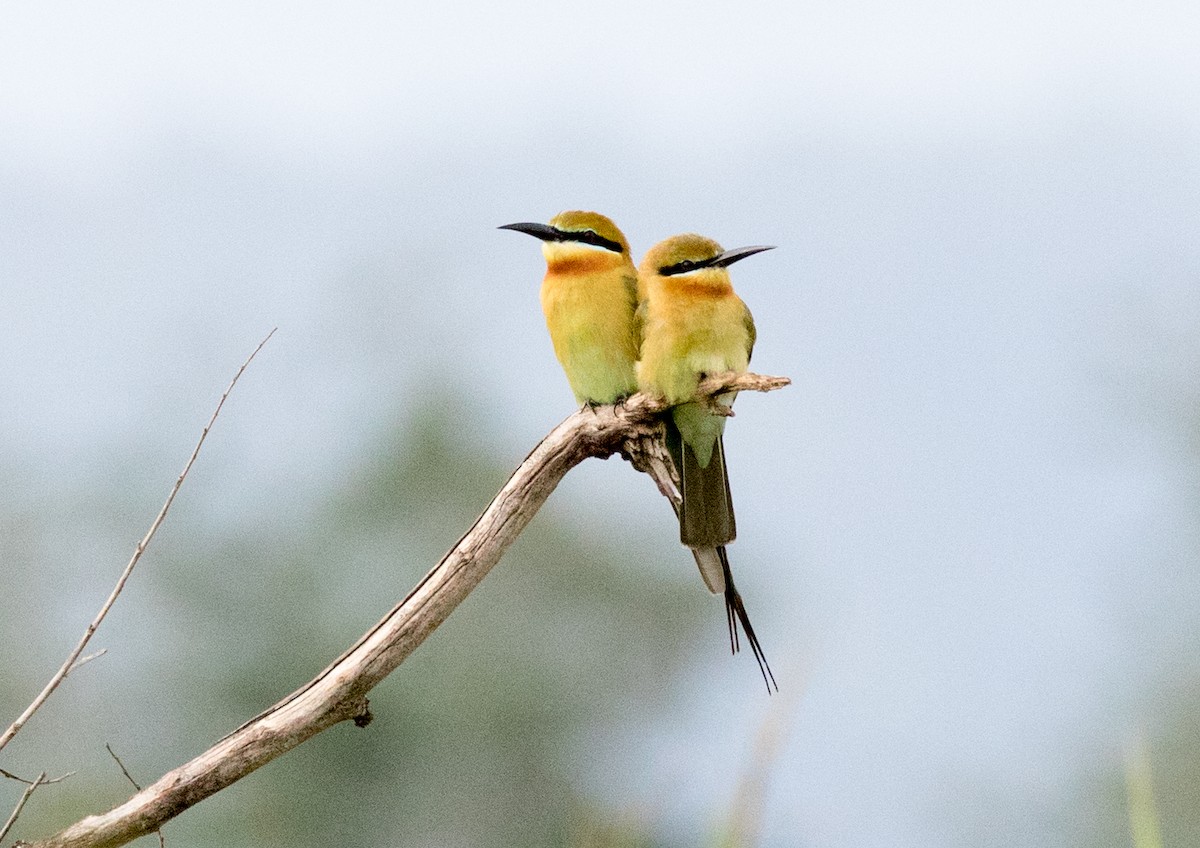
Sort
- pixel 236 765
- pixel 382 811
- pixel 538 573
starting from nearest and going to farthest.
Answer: pixel 236 765, pixel 382 811, pixel 538 573

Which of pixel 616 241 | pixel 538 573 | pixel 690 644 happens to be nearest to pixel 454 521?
pixel 538 573

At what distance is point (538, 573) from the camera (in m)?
12.3

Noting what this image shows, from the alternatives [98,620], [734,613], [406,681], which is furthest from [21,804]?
[406,681]

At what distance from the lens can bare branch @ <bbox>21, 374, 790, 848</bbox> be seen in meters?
2.32

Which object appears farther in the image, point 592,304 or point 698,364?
point 592,304

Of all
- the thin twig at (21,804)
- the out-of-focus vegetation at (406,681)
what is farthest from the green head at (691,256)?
the out-of-focus vegetation at (406,681)

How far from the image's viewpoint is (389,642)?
239cm

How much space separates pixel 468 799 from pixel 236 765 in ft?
30.4

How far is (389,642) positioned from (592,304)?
709 millimetres

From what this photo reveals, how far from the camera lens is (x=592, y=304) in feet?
8.57

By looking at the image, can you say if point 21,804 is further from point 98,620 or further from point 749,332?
point 749,332

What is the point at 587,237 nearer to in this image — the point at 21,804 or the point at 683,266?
the point at 683,266

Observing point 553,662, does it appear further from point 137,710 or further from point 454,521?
point 137,710

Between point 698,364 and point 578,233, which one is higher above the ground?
point 578,233
